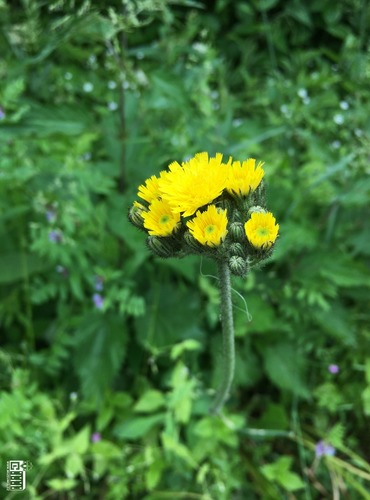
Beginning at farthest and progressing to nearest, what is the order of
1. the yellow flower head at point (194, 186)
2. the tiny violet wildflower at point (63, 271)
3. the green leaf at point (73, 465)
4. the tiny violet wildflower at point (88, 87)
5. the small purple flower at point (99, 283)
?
the tiny violet wildflower at point (88, 87), the tiny violet wildflower at point (63, 271), the small purple flower at point (99, 283), the green leaf at point (73, 465), the yellow flower head at point (194, 186)

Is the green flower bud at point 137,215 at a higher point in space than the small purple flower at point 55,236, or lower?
higher

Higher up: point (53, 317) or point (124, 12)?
point (124, 12)

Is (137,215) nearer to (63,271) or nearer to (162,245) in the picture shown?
(162,245)

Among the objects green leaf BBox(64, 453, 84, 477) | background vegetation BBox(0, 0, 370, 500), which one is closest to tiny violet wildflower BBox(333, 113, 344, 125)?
background vegetation BBox(0, 0, 370, 500)

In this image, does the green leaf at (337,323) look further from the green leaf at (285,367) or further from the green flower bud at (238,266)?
the green flower bud at (238,266)

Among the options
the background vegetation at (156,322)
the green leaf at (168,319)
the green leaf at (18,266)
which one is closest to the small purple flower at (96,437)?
the background vegetation at (156,322)

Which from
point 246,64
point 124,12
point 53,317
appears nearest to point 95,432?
point 53,317

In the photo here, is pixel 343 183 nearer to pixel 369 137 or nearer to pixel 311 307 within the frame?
pixel 369 137
